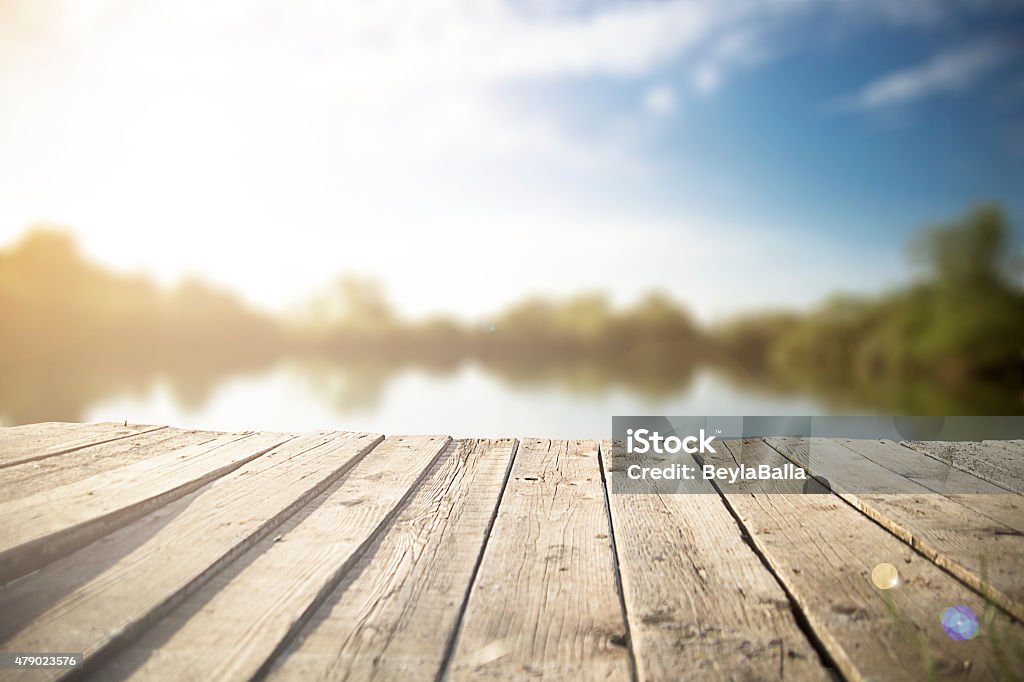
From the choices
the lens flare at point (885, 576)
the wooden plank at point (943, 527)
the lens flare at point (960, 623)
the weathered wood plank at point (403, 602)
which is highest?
the wooden plank at point (943, 527)

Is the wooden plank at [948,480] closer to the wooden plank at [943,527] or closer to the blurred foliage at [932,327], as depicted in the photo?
the wooden plank at [943,527]

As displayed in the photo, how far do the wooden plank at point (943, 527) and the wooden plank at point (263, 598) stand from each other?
1.09 meters

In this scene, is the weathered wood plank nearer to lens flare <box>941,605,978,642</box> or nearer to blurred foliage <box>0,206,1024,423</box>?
lens flare <box>941,605,978,642</box>

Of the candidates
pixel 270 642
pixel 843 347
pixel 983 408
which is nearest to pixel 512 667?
pixel 270 642

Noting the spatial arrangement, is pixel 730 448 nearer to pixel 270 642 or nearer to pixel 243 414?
pixel 270 642

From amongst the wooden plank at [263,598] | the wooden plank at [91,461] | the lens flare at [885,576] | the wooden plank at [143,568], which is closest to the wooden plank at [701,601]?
the lens flare at [885,576]

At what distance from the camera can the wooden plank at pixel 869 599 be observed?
90 cm

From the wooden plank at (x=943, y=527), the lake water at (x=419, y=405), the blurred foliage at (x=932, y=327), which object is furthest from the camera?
the blurred foliage at (x=932, y=327)

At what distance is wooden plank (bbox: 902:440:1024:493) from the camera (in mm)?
1979

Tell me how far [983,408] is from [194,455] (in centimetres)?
1361

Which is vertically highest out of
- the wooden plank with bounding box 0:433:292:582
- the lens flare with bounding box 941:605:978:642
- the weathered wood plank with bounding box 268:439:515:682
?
the wooden plank with bounding box 0:433:292:582

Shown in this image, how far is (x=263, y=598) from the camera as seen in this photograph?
109 centimetres

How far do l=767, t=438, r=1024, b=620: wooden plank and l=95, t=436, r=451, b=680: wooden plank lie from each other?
3.59ft

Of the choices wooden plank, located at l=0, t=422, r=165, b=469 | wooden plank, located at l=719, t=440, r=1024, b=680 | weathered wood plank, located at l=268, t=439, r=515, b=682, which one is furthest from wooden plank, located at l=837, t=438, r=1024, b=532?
wooden plank, located at l=0, t=422, r=165, b=469
